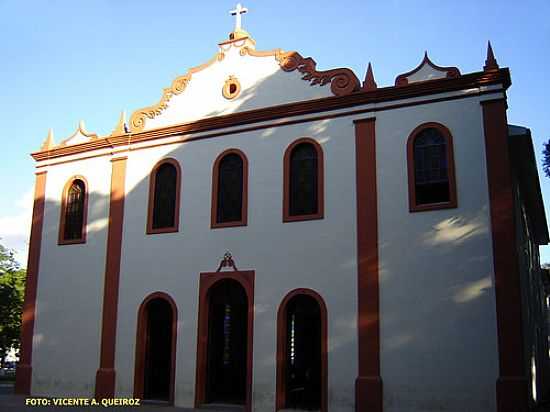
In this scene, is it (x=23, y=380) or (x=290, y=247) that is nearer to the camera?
(x=290, y=247)

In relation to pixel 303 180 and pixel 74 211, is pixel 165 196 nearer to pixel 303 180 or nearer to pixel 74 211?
pixel 74 211

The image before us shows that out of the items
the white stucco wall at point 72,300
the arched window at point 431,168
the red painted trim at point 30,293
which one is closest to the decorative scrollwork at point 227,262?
the white stucco wall at point 72,300

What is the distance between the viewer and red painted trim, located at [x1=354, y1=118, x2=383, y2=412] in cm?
1278

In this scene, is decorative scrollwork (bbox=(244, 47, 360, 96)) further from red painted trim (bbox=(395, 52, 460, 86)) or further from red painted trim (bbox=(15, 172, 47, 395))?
red painted trim (bbox=(15, 172, 47, 395))

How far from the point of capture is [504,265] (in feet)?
39.8

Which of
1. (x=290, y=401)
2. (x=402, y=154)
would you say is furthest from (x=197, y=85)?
(x=290, y=401)

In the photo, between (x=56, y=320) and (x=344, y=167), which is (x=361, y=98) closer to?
(x=344, y=167)

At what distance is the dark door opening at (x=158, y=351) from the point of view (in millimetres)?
15586

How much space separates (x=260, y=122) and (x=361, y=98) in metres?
2.74

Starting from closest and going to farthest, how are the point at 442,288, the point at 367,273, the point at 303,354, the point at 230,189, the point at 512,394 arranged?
the point at 512,394
the point at 442,288
the point at 367,273
the point at 303,354
the point at 230,189

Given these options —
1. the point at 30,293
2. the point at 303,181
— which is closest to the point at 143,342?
the point at 30,293

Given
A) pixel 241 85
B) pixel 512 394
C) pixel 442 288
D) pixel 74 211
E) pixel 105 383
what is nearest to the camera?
pixel 512 394

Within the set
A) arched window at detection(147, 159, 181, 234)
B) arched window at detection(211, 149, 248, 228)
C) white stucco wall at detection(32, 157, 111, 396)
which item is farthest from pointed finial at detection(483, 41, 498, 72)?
white stucco wall at detection(32, 157, 111, 396)

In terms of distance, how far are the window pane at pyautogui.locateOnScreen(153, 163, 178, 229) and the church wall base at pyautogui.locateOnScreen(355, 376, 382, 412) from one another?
6497 millimetres
